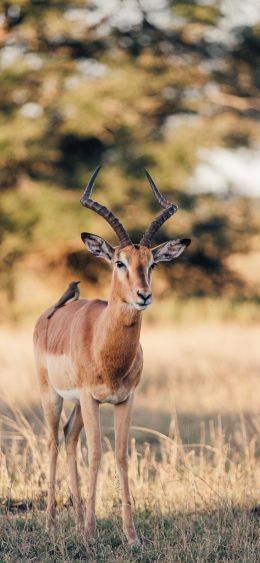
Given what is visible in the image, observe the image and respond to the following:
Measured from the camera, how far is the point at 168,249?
5.77 meters

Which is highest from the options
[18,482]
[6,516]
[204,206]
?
[6,516]

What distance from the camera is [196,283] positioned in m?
26.3

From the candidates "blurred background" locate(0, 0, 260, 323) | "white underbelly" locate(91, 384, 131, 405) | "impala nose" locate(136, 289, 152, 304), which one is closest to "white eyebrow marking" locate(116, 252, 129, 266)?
"impala nose" locate(136, 289, 152, 304)

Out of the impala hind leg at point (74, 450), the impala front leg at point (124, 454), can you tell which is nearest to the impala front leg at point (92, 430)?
the impala front leg at point (124, 454)

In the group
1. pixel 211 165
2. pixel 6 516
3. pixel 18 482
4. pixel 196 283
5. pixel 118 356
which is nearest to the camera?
pixel 118 356

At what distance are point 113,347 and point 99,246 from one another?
1.99ft

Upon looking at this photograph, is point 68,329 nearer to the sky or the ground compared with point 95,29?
nearer to the sky

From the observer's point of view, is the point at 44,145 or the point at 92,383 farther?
the point at 44,145

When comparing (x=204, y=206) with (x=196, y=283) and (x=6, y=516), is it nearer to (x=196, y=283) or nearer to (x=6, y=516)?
(x=196, y=283)

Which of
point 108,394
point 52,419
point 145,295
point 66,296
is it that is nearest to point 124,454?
point 108,394

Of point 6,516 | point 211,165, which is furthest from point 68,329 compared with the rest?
point 211,165

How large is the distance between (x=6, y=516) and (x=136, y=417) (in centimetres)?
473

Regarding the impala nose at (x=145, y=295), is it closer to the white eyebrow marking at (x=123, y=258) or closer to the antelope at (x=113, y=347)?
the antelope at (x=113, y=347)

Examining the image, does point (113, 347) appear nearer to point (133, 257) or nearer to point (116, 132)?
point (133, 257)
